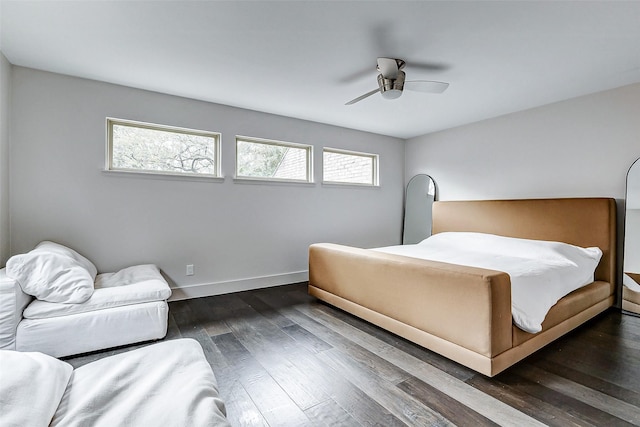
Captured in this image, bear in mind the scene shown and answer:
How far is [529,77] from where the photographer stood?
2.91m

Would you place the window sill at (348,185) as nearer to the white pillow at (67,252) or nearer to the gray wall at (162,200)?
the gray wall at (162,200)

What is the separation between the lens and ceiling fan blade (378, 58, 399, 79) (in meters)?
2.49

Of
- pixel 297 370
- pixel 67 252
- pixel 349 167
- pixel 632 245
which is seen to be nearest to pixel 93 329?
pixel 67 252

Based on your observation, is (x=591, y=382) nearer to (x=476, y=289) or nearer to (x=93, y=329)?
(x=476, y=289)

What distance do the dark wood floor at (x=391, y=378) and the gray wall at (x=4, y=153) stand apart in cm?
138

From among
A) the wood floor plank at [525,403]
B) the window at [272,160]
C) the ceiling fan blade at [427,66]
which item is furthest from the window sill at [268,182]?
the wood floor plank at [525,403]

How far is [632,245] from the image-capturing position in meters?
3.06

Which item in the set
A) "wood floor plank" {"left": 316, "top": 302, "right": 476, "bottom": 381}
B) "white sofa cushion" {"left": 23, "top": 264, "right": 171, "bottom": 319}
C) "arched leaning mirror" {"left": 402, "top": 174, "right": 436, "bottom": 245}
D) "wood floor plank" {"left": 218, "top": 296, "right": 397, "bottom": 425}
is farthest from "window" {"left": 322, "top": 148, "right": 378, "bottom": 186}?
"white sofa cushion" {"left": 23, "top": 264, "right": 171, "bottom": 319}

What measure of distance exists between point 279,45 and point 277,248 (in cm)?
254

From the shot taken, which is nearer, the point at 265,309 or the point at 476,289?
the point at 476,289

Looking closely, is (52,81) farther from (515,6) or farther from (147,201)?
(515,6)

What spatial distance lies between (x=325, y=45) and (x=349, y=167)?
269 centimetres

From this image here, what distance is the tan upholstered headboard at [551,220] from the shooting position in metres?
3.11

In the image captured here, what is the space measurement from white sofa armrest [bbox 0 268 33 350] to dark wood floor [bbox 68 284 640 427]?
1.27 ft
